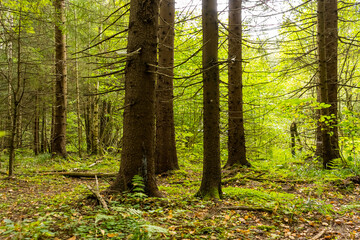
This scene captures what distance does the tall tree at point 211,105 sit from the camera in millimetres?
4473

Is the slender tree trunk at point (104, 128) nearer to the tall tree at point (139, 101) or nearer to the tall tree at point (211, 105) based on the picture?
the tall tree at point (139, 101)

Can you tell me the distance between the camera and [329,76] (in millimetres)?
8023

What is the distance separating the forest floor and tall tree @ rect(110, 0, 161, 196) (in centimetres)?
46

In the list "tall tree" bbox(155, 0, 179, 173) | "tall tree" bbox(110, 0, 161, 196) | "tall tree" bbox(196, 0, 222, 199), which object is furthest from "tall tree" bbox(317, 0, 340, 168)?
"tall tree" bbox(110, 0, 161, 196)

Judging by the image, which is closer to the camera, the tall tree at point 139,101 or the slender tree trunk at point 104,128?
the tall tree at point 139,101

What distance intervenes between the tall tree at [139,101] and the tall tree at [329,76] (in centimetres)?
511

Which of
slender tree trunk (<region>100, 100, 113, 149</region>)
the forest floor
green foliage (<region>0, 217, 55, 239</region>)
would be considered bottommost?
the forest floor

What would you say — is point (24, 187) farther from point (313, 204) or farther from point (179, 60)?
point (179, 60)

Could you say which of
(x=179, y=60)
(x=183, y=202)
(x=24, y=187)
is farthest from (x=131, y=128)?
(x=179, y=60)

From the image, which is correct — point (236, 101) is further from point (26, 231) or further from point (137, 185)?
point (26, 231)

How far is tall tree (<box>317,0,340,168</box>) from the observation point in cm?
695

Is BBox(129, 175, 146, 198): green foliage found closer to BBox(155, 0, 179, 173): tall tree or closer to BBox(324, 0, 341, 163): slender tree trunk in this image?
BBox(155, 0, 179, 173): tall tree

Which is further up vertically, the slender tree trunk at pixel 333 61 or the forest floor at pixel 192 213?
the slender tree trunk at pixel 333 61

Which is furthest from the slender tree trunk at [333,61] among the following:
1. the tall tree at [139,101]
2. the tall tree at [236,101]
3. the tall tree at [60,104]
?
the tall tree at [60,104]
